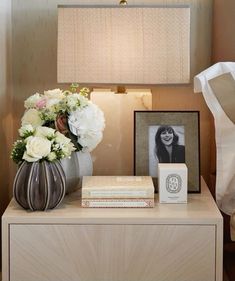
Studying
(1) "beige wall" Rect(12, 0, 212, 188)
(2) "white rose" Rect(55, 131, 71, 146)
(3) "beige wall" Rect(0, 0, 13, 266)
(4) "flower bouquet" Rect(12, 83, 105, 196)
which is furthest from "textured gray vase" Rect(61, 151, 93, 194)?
(1) "beige wall" Rect(12, 0, 212, 188)

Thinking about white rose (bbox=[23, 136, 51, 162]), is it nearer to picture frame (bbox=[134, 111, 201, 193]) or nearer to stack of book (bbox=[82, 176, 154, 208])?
stack of book (bbox=[82, 176, 154, 208])

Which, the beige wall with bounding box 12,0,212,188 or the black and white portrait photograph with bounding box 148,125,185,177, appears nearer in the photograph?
the black and white portrait photograph with bounding box 148,125,185,177

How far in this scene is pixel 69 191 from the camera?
173cm

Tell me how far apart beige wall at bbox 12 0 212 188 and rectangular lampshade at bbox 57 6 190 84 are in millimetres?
326

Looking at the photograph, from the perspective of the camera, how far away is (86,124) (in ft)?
5.40

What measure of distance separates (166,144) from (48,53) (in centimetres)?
69

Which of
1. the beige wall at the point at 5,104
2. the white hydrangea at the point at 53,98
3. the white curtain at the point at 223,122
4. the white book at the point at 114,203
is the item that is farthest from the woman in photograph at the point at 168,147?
the beige wall at the point at 5,104

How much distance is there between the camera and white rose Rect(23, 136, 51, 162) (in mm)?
1521

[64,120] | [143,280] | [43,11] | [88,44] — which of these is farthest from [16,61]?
[143,280]

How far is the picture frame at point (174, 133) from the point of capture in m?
1.79

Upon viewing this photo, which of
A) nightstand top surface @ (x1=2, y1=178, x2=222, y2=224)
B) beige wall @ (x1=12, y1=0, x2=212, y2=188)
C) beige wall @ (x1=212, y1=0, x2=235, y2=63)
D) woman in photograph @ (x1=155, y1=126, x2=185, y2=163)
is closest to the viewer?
nightstand top surface @ (x1=2, y1=178, x2=222, y2=224)

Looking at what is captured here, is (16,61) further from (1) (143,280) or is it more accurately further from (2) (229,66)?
(1) (143,280)

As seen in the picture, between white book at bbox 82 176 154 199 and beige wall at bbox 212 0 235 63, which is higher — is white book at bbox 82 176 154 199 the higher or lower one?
the lower one

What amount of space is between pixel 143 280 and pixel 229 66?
728 millimetres
